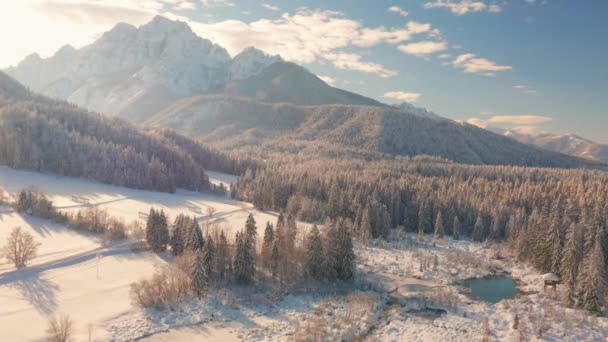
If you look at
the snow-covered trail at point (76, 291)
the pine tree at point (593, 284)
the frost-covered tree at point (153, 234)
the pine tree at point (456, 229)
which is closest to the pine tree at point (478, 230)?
the pine tree at point (456, 229)

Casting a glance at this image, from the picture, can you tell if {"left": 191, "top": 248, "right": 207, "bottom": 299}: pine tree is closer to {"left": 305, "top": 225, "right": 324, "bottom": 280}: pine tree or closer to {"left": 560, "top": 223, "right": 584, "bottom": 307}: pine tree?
{"left": 305, "top": 225, "right": 324, "bottom": 280}: pine tree

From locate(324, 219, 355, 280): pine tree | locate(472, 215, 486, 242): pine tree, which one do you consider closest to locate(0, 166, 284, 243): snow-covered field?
locate(324, 219, 355, 280): pine tree

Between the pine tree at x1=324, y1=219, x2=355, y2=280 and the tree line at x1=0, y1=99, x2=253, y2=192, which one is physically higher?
the tree line at x1=0, y1=99, x2=253, y2=192

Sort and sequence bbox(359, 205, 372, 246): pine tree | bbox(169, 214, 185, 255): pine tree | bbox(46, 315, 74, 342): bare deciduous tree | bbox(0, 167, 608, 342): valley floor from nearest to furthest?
bbox(46, 315, 74, 342): bare deciduous tree, bbox(0, 167, 608, 342): valley floor, bbox(169, 214, 185, 255): pine tree, bbox(359, 205, 372, 246): pine tree

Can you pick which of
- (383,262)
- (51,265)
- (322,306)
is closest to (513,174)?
(383,262)

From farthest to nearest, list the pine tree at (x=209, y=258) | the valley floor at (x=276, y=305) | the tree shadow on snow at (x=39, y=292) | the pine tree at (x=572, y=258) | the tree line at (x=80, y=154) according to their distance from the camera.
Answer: the tree line at (x=80, y=154) < the pine tree at (x=572, y=258) < the pine tree at (x=209, y=258) < the tree shadow on snow at (x=39, y=292) < the valley floor at (x=276, y=305)

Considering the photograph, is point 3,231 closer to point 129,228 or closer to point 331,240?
point 129,228

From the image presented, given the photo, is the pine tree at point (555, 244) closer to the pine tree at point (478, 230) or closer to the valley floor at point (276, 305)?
the valley floor at point (276, 305)
